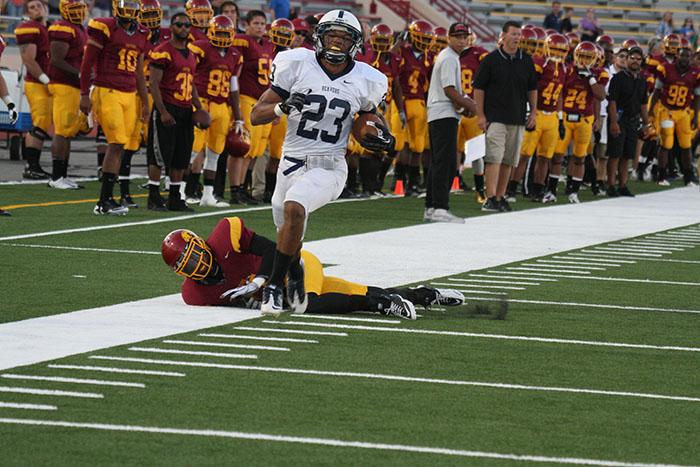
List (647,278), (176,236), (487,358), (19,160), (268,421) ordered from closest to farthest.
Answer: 1. (268,421)
2. (487,358)
3. (176,236)
4. (647,278)
5. (19,160)

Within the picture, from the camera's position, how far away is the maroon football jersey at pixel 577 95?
16.5 metres

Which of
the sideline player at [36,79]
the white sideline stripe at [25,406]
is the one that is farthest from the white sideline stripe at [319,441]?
the sideline player at [36,79]

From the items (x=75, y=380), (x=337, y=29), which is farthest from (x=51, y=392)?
(x=337, y=29)

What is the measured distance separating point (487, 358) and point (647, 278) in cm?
371

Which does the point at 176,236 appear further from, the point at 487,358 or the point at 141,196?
the point at 141,196

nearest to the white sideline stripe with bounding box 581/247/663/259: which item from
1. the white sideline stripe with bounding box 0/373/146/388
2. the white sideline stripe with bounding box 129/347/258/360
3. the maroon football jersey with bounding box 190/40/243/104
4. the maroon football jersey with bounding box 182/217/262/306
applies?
the maroon football jersey with bounding box 190/40/243/104

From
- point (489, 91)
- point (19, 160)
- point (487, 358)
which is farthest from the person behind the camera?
point (19, 160)

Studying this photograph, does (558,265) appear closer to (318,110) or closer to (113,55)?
(318,110)

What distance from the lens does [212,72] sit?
46.0ft

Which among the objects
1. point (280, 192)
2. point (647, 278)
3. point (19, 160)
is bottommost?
point (19, 160)

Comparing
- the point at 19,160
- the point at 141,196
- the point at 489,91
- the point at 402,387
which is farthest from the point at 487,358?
the point at 19,160

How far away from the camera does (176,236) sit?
297 inches

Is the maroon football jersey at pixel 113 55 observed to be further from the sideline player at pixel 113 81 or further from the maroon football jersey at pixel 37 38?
the maroon football jersey at pixel 37 38

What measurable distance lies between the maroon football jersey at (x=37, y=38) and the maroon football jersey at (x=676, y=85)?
840 cm
